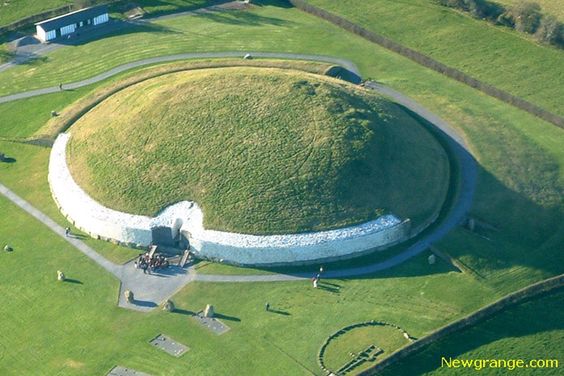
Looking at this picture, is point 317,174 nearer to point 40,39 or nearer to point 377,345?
point 377,345

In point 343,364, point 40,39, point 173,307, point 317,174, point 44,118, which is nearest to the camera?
point 343,364

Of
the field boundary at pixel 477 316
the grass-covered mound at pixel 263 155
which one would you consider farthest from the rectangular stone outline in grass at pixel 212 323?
the field boundary at pixel 477 316

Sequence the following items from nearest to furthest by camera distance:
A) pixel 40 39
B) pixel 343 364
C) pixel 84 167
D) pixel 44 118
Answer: pixel 343 364 < pixel 84 167 < pixel 44 118 < pixel 40 39

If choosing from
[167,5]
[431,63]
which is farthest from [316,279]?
[167,5]

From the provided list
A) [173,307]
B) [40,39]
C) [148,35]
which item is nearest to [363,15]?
[148,35]

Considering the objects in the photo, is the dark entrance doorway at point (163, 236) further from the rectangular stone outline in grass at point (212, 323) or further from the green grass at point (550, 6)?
the green grass at point (550, 6)

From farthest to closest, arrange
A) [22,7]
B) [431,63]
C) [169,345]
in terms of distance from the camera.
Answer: [22,7], [431,63], [169,345]

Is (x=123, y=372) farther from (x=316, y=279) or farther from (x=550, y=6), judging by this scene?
(x=550, y=6)
